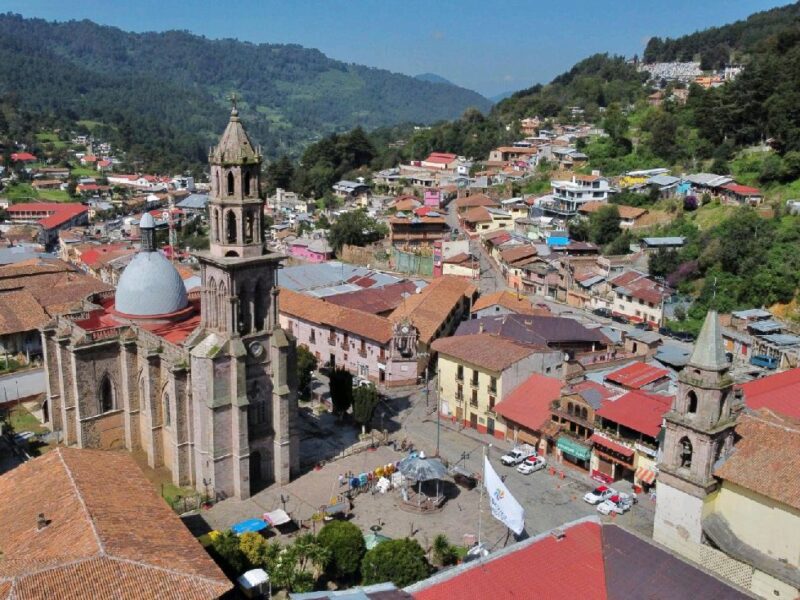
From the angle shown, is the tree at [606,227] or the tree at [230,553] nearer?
the tree at [230,553]

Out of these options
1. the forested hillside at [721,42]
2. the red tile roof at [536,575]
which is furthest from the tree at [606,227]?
the forested hillside at [721,42]

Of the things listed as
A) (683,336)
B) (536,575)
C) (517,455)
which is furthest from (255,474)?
(683,336)

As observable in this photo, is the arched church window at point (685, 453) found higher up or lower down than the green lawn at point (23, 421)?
higher up

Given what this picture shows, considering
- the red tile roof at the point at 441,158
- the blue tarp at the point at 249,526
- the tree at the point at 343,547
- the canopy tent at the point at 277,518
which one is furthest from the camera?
the red tile roof at the point at 441,158

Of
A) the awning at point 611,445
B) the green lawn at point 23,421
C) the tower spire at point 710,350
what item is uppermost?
the tower spire at point 710,350

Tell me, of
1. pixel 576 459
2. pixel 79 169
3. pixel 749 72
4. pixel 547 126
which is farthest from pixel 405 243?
pixel 79 169

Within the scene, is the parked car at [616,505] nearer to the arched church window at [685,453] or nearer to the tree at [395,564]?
the arched church window at [685,453]

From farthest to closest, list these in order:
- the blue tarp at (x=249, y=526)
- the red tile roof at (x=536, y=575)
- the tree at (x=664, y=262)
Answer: the tree at (x=664, y=262)
the blue tarp at (x=249, y=526)
the red tile roof at (x=536, y=575)

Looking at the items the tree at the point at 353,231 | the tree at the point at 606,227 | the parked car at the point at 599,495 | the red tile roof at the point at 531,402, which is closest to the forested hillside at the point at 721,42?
the tree at the point at 606,227
